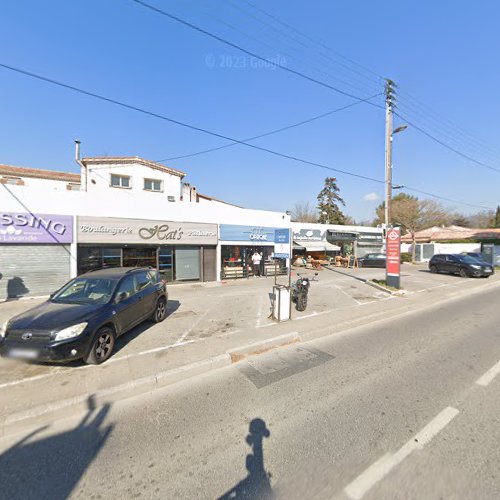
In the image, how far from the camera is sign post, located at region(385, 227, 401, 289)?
40.5 feet

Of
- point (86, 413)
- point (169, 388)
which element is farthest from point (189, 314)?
point (86, 413)

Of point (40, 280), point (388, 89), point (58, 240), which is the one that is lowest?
point (40, 280)

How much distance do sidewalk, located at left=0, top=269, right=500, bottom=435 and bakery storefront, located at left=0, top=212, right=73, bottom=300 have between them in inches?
254

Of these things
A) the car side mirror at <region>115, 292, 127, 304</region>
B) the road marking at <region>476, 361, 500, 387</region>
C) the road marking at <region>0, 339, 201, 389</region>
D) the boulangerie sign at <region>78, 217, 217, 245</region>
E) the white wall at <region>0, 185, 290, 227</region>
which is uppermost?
the white wall at <region>0, 185, 290, 227</region>

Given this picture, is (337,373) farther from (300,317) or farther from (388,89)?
(388,89)

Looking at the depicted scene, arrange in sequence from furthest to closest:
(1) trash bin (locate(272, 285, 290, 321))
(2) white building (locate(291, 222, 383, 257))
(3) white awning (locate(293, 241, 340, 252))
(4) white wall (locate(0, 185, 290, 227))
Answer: (2) white building (locate(291, 222, 383, 257)) < (3) white awning (locate(293, 241, 340, 252)) < (4) white wall (locate(0, 185, 290, 227)) < (1) trash bin (locate(272, 285, 290, 321))

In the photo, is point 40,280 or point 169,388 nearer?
point 169,388

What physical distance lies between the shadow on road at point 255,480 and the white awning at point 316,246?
68.7ft

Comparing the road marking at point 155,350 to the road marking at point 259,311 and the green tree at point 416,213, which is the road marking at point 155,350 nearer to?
the road marking at point 259,311

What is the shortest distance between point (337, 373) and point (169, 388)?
2.78m

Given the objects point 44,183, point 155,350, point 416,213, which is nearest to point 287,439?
point 155,350

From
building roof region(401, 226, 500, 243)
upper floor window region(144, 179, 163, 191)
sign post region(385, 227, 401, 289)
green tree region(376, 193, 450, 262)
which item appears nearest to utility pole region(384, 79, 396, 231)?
sign post region(385, 227, 401, 289)

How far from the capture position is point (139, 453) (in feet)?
9.13

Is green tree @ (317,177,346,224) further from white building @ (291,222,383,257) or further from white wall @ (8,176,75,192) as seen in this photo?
white wall @ (8,176,75,192)
